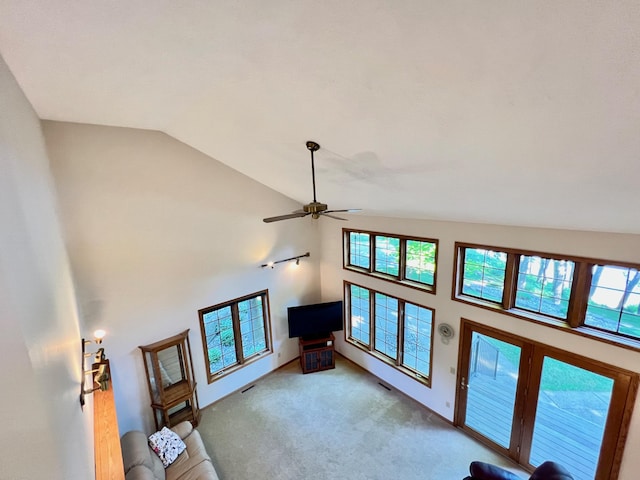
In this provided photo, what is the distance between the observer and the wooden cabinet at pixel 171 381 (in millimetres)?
4527

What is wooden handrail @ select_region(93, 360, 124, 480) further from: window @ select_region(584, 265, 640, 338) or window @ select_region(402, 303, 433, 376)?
window @ select_region(584, 265, 640, 338)

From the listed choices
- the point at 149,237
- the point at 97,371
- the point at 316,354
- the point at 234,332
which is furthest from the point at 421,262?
the point at 97,371

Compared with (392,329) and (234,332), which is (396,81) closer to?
(392,329)

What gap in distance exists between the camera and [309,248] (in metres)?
6.52

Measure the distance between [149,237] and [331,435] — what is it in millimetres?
4273

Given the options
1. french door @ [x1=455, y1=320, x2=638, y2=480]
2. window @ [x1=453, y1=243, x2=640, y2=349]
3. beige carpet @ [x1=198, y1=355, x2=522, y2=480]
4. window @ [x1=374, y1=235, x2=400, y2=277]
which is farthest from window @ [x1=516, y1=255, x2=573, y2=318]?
beige carpet @ [x1=198, y1=355, x2=522, y2=480]

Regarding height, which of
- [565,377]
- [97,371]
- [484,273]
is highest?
[484,273]

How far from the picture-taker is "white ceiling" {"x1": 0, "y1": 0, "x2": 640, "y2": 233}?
4.37 ft

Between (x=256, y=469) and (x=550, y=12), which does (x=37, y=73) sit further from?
(x=256, y=469)

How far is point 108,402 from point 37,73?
3.45m

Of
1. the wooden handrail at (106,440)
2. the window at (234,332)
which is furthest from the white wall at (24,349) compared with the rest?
the window at (234,332)

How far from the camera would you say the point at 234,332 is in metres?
5.68

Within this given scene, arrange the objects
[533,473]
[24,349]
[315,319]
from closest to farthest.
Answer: [24,349] < [533,473] < [315,319]

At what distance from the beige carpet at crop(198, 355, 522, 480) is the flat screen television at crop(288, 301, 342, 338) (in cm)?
100
